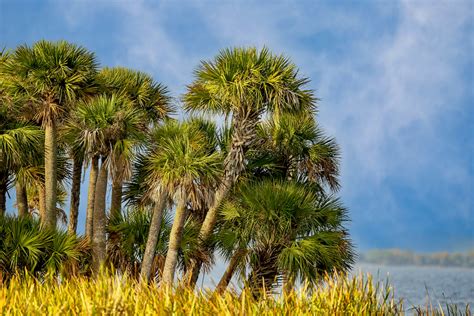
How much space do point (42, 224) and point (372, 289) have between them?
503 inches

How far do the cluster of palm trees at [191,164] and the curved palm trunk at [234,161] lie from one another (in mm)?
35

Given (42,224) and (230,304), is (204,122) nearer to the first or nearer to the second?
(42,224)

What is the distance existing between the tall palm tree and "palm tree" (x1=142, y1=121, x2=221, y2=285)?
0.99 metres

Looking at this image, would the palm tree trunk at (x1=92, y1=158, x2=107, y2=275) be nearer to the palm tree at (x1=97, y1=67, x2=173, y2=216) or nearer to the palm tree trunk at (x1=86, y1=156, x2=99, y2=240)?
the palm tree trunk at (x1=86, y1=156, x2=99, y2=240)

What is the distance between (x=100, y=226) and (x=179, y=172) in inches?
156

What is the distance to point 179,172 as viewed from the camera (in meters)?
18.6

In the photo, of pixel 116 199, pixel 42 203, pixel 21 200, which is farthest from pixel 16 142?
pixel 21 200

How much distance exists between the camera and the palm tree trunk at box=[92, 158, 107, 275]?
68.8 feet

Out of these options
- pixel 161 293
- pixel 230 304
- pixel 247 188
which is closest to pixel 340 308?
pixel 230 304

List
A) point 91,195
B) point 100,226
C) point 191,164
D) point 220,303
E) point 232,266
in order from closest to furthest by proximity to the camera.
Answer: point 220,303 < point 191,164 < point 232,266 < point 100,226 < point 91,195

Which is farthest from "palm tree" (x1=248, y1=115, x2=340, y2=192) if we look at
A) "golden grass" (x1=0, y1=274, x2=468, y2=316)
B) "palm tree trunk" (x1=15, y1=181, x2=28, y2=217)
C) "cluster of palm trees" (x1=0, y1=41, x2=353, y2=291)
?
"golden grass" (x1=0, y1=274, x2=468, y2=316)

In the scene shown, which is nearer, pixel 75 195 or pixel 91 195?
pixel 91 195

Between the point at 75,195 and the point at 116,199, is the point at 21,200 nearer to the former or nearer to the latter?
the point at 75,195

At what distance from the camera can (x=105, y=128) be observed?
20250mm
